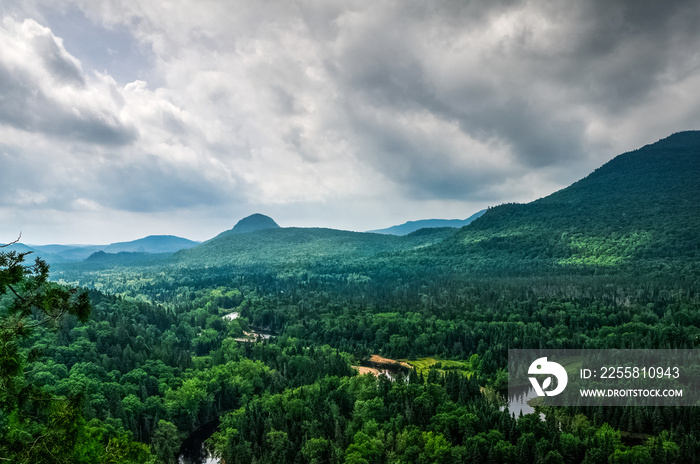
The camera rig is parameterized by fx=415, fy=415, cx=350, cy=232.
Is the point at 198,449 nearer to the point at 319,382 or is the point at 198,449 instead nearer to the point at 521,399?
the point at 319,382

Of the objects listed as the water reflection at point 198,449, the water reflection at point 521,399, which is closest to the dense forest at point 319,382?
the water reflection at point 198,449

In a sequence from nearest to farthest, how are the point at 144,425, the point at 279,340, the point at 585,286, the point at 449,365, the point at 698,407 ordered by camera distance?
the point at 698,407 → the point at 144,425 → the point at 449,365 → the point at 279,340 → the point at 585,286

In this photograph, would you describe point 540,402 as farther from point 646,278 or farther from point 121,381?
point 646,278

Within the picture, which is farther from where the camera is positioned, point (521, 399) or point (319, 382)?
point (521, 399)

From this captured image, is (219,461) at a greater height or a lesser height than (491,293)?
lesser

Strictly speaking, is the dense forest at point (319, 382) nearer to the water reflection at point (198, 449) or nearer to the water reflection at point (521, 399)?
the water reflection at point (198, 449)

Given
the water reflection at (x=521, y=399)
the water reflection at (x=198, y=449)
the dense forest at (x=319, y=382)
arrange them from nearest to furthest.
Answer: the dense forest at (x=319, y=382), the water reflection at (x=198, y=449), the water reflection at (x=521, y=399)

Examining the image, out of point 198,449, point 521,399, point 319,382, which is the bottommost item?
point 198,449

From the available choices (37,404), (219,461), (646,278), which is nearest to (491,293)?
(646,278)

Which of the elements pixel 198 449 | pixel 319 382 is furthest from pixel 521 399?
pixel 198 449

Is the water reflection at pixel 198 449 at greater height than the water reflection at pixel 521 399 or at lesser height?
lesser

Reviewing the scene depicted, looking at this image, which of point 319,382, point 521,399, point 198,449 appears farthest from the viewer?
point 521,399
